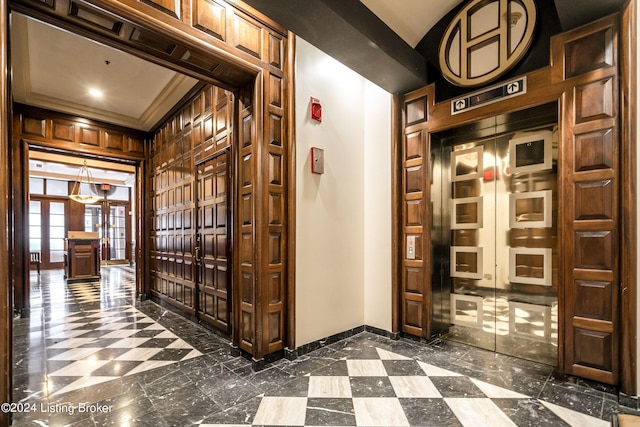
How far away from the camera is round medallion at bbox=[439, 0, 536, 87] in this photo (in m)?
2.88

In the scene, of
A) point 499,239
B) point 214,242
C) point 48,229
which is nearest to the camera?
point 499,239

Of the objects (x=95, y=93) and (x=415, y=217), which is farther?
(x=95, y=93)

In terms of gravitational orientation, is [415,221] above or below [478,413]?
above

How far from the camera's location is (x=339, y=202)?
376 centimetres

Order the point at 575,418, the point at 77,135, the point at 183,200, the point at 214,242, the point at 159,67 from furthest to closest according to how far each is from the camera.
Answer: the point at 77,135
the point at 183,200
the point at 159,67
the point at 214,242
the point at 575,418

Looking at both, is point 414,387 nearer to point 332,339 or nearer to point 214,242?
point 332,339

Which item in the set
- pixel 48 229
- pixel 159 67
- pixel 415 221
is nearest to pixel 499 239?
pixel 415 221

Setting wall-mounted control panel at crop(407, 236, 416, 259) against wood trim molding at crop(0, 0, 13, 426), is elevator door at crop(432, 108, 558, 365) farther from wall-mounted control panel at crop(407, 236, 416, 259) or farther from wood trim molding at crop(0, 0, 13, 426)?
wood trim molding at crop(0, 0, 13, 426)

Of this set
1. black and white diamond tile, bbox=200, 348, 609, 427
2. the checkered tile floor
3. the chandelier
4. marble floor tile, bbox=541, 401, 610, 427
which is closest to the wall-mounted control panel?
black and white diamond tile, bbox=200, 348, 609, 427

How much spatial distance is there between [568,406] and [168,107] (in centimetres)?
648

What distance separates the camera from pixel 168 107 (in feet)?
17.7

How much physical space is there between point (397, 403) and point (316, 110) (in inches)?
116

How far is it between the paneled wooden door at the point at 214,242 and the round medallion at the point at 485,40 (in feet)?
9.45

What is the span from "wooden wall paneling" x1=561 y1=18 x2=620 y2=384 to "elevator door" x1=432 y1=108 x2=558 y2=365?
0.44 metres
